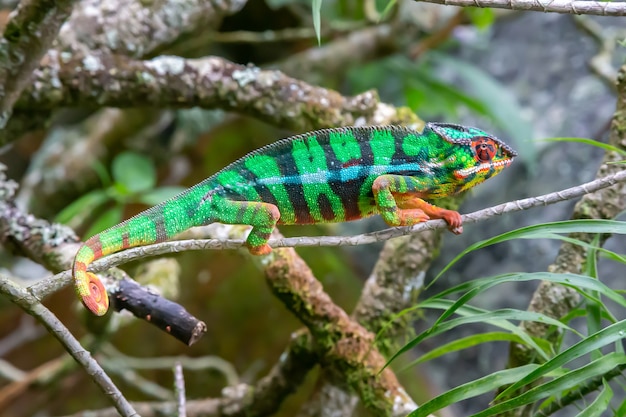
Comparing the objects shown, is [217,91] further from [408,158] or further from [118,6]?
[408,158]

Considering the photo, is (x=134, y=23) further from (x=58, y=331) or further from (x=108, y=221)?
(x=58, y=331)

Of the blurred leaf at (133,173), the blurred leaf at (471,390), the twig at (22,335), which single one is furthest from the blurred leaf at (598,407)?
the twig at (22,335)

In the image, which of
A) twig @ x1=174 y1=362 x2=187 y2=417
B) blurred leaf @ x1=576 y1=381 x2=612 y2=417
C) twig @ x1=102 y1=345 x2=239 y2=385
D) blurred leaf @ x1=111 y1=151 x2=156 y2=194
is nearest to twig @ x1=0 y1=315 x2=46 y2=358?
twig @ x1=102 y1=345 x2=239 y2=385

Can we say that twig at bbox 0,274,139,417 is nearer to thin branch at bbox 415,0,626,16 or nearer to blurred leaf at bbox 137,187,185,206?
thin branch at bbox 415,0,626,16

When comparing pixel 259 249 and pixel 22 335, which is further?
pixel 22 335

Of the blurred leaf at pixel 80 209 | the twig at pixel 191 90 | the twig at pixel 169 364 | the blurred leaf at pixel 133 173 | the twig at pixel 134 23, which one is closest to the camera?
the twig at pixel 191 90

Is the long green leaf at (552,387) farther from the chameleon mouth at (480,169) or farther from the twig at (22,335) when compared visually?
the twig at (22,335)

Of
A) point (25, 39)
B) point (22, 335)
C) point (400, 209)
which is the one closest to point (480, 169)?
point (400, 209)
